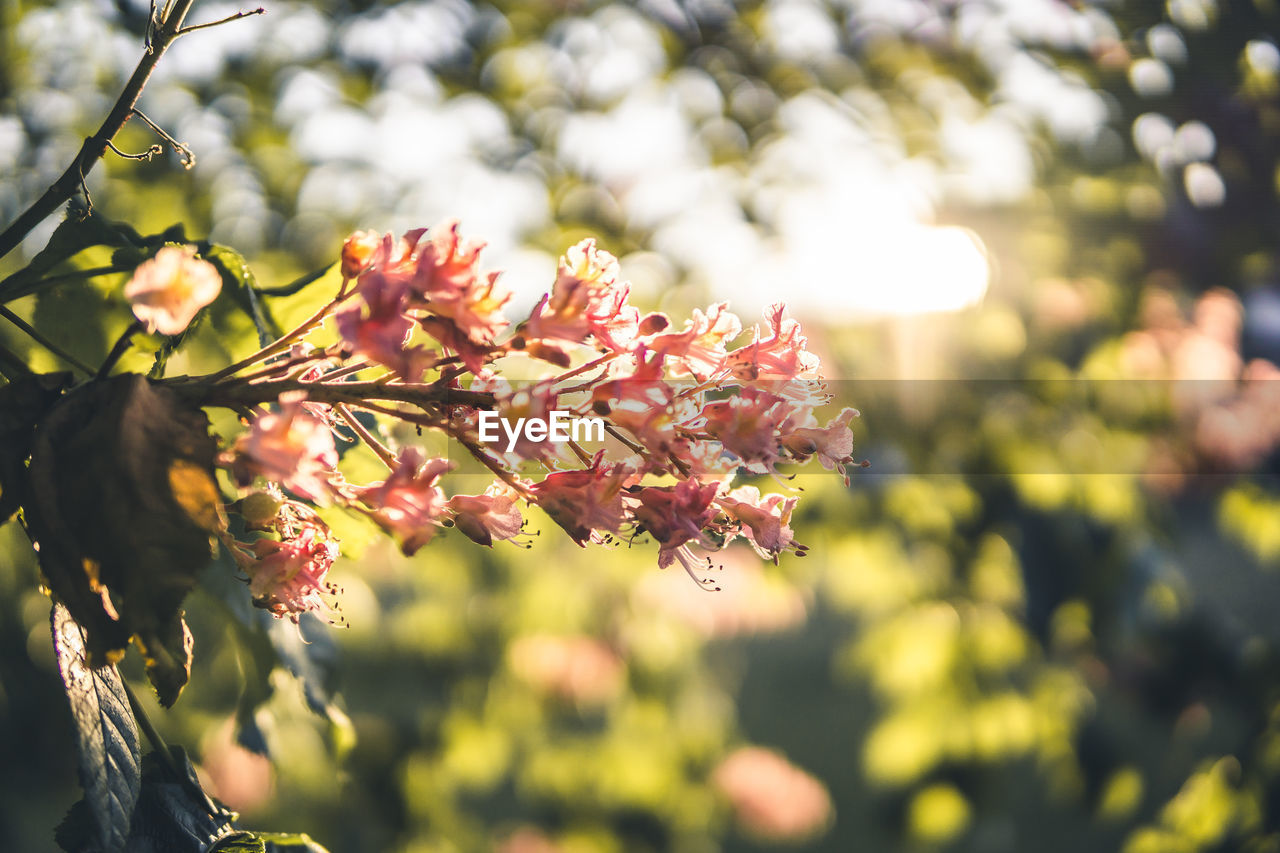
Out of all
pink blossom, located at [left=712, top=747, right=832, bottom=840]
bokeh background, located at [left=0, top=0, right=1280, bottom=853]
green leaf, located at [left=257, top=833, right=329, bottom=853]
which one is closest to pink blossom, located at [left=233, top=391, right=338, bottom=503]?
green leaf, located at [left=257, top=833, right=329, bottom=853]

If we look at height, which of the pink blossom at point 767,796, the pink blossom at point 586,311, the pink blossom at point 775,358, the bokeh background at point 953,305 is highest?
the pink blossom at point 586,311

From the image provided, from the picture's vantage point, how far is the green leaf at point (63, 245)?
2.08 ft

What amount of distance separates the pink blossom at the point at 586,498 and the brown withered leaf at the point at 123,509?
195 mm

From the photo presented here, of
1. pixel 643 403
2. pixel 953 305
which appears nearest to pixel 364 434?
pixel 643 403

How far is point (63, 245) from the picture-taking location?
0.64 metres

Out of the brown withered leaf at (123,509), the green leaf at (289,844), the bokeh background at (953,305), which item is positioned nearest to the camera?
the brown withered leaf at (123,509)

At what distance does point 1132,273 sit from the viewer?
2.61m

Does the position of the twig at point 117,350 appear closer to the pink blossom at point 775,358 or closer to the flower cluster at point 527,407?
the flower cluster at point 527,407

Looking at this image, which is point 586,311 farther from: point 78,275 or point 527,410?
point 78,275

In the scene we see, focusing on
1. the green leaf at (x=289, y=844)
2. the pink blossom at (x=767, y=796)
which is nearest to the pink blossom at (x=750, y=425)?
the green leaf at (x=289, y=844)

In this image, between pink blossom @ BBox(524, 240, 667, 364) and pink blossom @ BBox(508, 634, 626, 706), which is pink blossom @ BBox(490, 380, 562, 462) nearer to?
pink blossom @ BBox(524, 240, 667, 364)

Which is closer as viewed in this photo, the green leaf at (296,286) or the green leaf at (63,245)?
the green leaf at (63,245)

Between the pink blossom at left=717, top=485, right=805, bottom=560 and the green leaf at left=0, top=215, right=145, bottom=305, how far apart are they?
0.48 metres

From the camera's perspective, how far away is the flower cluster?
51 cm
